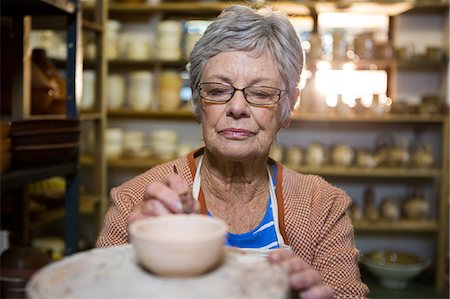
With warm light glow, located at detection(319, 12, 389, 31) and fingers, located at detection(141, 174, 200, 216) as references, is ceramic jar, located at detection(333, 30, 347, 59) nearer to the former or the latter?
warm light glow, located at detection(319, 12, 389, 31)

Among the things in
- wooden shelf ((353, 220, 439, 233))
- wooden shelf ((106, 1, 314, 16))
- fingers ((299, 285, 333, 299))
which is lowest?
wooden shelf ((353, 220, 439, 233))

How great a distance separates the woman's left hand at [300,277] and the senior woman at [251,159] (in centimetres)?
55

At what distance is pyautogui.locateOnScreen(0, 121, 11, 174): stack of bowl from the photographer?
1788 mm

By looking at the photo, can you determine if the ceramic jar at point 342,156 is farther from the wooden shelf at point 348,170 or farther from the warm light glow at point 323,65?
the warm light glow at point 323,65

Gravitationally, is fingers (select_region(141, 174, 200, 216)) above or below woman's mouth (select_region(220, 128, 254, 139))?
below

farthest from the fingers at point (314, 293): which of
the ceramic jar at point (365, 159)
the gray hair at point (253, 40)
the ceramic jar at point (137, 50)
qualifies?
Result: the ceramic jar at point (137, 50)

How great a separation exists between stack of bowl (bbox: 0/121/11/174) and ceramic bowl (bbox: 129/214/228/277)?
44.7 inches

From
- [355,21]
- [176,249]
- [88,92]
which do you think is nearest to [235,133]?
[176,249]

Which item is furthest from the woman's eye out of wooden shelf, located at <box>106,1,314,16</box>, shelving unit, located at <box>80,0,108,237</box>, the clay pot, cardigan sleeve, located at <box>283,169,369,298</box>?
wooden shelf, located at <box>106,1,314,16</box>

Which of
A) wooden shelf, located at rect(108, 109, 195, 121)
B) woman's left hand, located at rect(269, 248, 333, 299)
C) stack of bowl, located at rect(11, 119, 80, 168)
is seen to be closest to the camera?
woman's left hand, located at rect(269, 248, 333, 299)

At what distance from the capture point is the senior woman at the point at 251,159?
1490mm

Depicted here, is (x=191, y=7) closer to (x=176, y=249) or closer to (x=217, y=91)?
(x=217, y=91)

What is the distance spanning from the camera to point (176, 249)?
2.45 feet

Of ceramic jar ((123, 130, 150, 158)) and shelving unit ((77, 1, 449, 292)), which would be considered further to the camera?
ceramic jar ((123, 130, 150, 158))
